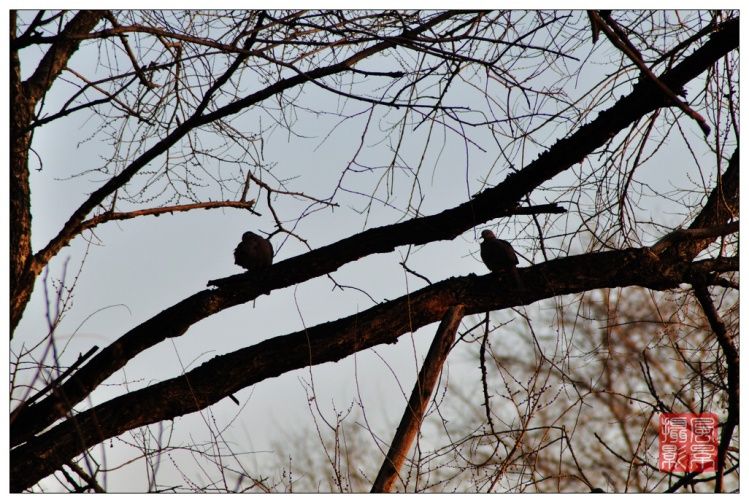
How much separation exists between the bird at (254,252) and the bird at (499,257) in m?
1.08

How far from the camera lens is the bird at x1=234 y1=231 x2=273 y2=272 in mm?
3801

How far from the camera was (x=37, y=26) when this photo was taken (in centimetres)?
298

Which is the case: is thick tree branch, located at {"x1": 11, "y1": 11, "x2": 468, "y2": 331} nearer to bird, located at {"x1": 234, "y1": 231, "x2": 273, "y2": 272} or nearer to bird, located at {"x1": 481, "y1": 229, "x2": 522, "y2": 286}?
bird, located at {"x1": 234, "y1": 231, "x2": 273, "y2": 272}

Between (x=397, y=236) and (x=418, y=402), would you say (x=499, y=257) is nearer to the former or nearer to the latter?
(x=397, y=236)

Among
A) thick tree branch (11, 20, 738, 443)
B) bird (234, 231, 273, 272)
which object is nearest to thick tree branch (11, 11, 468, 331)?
thick tree branch (11, 20, 738, 443)

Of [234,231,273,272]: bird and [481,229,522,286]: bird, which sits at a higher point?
[234,231,273,272]: bird

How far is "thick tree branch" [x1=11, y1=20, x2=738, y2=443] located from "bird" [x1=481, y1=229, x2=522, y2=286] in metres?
0.18

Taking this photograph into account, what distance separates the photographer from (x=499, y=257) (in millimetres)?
3529

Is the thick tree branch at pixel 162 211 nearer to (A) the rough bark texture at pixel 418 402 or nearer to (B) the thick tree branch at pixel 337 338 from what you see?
(B) the thick tree branch at pixel 337 338

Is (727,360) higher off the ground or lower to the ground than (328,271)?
lower

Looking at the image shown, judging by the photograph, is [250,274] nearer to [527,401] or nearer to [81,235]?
[81,235]

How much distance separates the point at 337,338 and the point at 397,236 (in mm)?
545

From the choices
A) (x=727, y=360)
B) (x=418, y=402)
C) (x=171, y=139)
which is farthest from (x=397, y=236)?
(x=727, y=360)

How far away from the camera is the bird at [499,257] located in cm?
342
